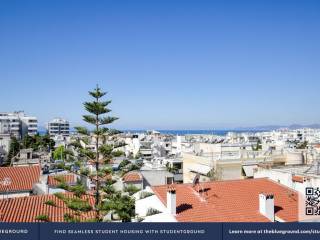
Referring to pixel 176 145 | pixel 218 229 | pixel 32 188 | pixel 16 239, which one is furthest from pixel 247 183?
pixel 176 145

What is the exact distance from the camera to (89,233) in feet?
27.7

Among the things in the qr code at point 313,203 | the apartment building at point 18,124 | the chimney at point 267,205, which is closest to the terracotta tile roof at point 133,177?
the chimney at point 267,205

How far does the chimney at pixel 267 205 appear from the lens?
49.2 ft

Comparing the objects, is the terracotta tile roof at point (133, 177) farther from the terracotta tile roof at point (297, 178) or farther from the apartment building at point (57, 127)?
the apartment building at point (57, 127)

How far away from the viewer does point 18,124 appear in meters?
122

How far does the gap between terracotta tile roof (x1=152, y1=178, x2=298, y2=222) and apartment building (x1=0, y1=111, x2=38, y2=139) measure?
329 feet

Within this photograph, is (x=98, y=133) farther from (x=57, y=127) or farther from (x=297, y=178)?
(x=57, y=127)

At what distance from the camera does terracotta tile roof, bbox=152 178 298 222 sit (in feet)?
47.9

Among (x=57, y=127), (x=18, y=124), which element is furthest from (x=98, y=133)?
Result: (x=57, y=127)

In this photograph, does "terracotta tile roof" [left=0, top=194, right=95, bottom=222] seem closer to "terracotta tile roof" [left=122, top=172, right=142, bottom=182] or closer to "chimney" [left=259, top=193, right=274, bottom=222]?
"chimney" [left=259, top=193, right=274, bottom=222]

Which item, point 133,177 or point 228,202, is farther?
point 133,177

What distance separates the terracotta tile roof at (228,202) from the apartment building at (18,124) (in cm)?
10036

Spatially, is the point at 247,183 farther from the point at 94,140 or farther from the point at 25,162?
the point at 25,162

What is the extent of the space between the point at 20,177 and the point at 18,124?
336 feet
